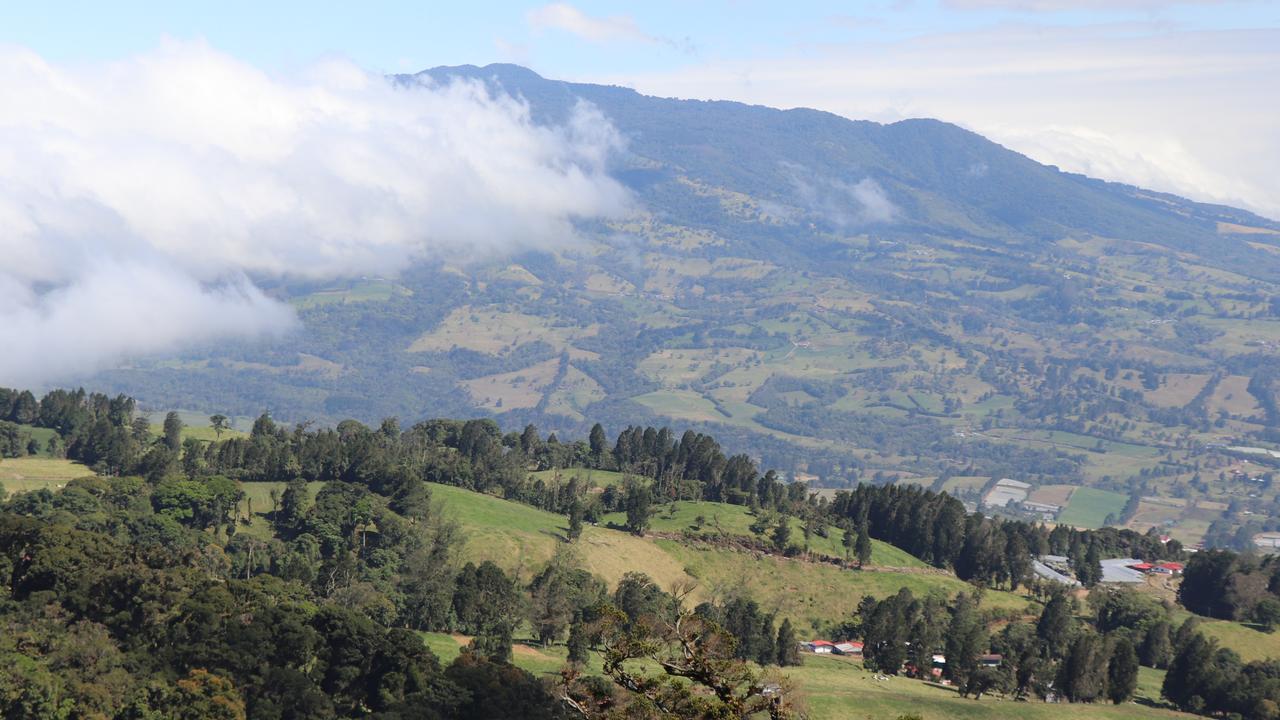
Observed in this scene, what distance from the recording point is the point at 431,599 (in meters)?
116

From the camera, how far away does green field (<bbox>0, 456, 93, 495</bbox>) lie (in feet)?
466

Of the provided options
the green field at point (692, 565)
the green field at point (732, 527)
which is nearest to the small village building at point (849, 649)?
the green field at point (692, 565)

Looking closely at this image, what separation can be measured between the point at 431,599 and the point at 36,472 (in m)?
62.9

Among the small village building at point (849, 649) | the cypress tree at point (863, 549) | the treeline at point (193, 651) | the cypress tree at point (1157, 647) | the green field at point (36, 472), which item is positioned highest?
the treeline at point (193, 651)

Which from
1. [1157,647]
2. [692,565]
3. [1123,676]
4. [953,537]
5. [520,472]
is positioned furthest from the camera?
[520,472]

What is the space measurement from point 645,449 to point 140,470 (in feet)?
252

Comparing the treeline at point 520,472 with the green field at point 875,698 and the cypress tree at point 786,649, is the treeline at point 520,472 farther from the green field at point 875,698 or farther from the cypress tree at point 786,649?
the green field at point 875,698

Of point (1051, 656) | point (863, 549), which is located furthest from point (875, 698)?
point (863, 549)

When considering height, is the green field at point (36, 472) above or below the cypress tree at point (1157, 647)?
above

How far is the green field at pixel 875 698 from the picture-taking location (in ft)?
332

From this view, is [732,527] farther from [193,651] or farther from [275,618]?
[193,651]

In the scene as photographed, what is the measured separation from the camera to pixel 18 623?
3403 inches

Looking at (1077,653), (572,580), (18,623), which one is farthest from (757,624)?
(18,623)

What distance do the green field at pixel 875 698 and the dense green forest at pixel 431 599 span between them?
8.77 ft
